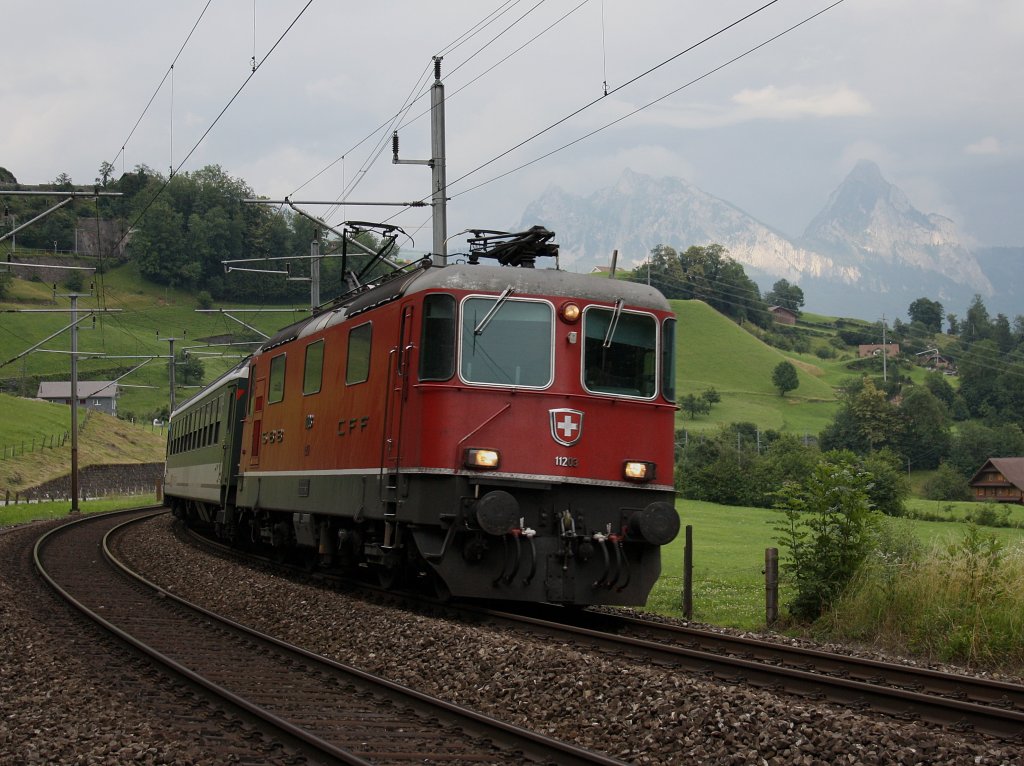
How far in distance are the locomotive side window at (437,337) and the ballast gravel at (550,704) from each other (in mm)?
2584

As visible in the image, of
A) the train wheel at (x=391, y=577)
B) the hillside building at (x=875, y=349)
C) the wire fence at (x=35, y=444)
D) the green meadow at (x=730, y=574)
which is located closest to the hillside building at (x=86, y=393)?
the wire fence at (x=35, y=444)

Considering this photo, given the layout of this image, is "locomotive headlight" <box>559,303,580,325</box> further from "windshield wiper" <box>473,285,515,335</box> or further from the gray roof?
the gray roof

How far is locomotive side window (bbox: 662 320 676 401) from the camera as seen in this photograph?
1301cm

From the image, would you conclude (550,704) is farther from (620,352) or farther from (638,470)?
(620,352)

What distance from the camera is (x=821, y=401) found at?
141625 mm

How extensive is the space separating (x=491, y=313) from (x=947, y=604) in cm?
554

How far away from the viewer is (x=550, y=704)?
845 cm

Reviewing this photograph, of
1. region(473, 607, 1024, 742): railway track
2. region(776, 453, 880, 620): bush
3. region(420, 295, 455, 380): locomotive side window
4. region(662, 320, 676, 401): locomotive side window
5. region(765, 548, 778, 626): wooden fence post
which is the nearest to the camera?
region(473, 607, 1024, 742): railway track

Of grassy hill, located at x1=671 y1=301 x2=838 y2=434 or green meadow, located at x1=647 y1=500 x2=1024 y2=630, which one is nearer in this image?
green meadow, located at x1=647 y1=500 x2=1024 y2=630

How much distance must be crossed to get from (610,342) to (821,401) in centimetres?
13409

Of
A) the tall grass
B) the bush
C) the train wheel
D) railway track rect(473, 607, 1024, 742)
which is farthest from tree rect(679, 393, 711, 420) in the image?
railway track rect(473, 607, 1024, 742)

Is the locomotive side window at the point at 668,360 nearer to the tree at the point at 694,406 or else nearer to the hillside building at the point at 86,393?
the hillside building at the point at 86,393

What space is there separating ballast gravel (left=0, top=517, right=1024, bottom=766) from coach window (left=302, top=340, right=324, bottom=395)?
422 cm

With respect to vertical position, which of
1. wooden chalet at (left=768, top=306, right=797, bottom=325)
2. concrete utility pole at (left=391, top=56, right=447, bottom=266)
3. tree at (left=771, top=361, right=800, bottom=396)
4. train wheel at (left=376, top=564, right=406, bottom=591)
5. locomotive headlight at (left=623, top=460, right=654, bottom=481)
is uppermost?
wooden chalet at (left=768, top=306, right=797, bottom=325)
